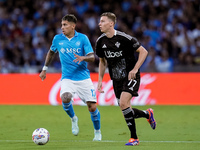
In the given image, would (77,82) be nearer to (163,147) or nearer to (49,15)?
(163,147)

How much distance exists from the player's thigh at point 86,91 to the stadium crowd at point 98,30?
23.6 ft

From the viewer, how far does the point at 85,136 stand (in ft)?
28.0

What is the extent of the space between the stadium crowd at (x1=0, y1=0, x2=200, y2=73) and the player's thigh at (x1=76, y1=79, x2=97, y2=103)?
7208mm

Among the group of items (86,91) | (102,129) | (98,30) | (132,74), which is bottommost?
(102,129)

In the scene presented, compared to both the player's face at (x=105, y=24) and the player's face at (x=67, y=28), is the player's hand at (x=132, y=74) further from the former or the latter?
the player's face at (x=67, y=28)

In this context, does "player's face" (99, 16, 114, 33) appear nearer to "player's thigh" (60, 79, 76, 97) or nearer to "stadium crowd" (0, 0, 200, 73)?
"player's thigh" (60, 79, 76, 97)

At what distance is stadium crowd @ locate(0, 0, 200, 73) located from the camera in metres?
16.5

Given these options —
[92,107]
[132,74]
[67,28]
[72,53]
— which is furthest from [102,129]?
[132,74]

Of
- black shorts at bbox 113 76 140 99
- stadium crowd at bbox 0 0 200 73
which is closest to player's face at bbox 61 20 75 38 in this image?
black shorts at bbox 113 76 140 99

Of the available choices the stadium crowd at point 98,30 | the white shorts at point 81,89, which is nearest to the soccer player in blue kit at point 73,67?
the white shorts at point 81,89

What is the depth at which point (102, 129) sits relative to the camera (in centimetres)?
965

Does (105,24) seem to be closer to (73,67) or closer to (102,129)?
(73,67)

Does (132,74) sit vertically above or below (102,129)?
above

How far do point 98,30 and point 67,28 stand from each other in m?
10.1
